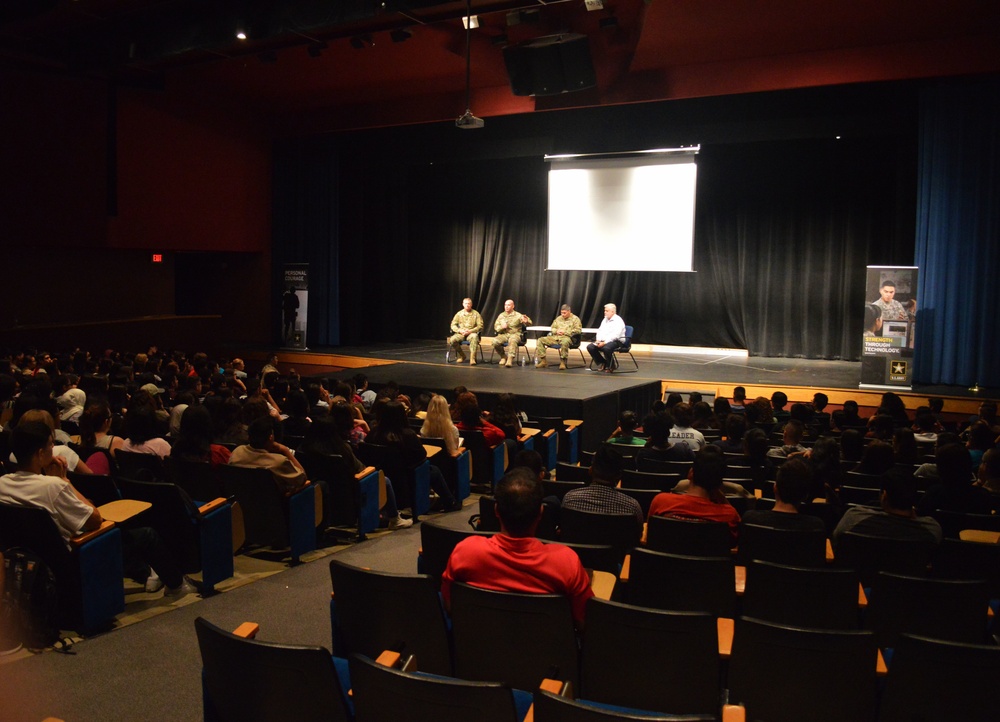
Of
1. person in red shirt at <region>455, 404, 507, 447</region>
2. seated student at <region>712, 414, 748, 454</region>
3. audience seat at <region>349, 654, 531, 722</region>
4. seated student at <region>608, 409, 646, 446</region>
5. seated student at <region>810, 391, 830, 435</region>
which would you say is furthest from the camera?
seated student at <region>810, 391, 830, 435</region>

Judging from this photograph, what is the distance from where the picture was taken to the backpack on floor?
3277 mm

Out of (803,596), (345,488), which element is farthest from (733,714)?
(345,488)

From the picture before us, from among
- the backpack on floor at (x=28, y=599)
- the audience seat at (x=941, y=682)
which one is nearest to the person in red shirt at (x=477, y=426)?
the backpack on floor at (x=28, y=599)

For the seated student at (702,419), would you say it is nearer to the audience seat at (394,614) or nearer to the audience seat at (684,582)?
the audience seat at (684,582)

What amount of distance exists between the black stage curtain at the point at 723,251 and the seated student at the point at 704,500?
9.78m

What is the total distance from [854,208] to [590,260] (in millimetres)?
4294

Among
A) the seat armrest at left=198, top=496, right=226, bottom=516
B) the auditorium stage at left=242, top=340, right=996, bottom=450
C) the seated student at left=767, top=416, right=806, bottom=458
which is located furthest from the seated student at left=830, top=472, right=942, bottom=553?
the auditorium stage at left=242, top=340, right=996, bottom=450

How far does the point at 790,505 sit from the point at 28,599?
305 centimetres

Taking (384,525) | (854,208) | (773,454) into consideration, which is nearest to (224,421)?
(384,525)

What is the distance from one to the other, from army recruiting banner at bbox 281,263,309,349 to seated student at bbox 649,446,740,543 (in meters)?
11.1

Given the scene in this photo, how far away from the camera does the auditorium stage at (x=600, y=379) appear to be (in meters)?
8.91

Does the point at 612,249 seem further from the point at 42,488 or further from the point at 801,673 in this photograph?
the point at 801,673

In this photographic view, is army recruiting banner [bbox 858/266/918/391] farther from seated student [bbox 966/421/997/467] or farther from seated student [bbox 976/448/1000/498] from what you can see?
seated student [bbox 976/448/1000/498]

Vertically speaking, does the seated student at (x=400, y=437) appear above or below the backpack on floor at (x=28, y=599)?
above
